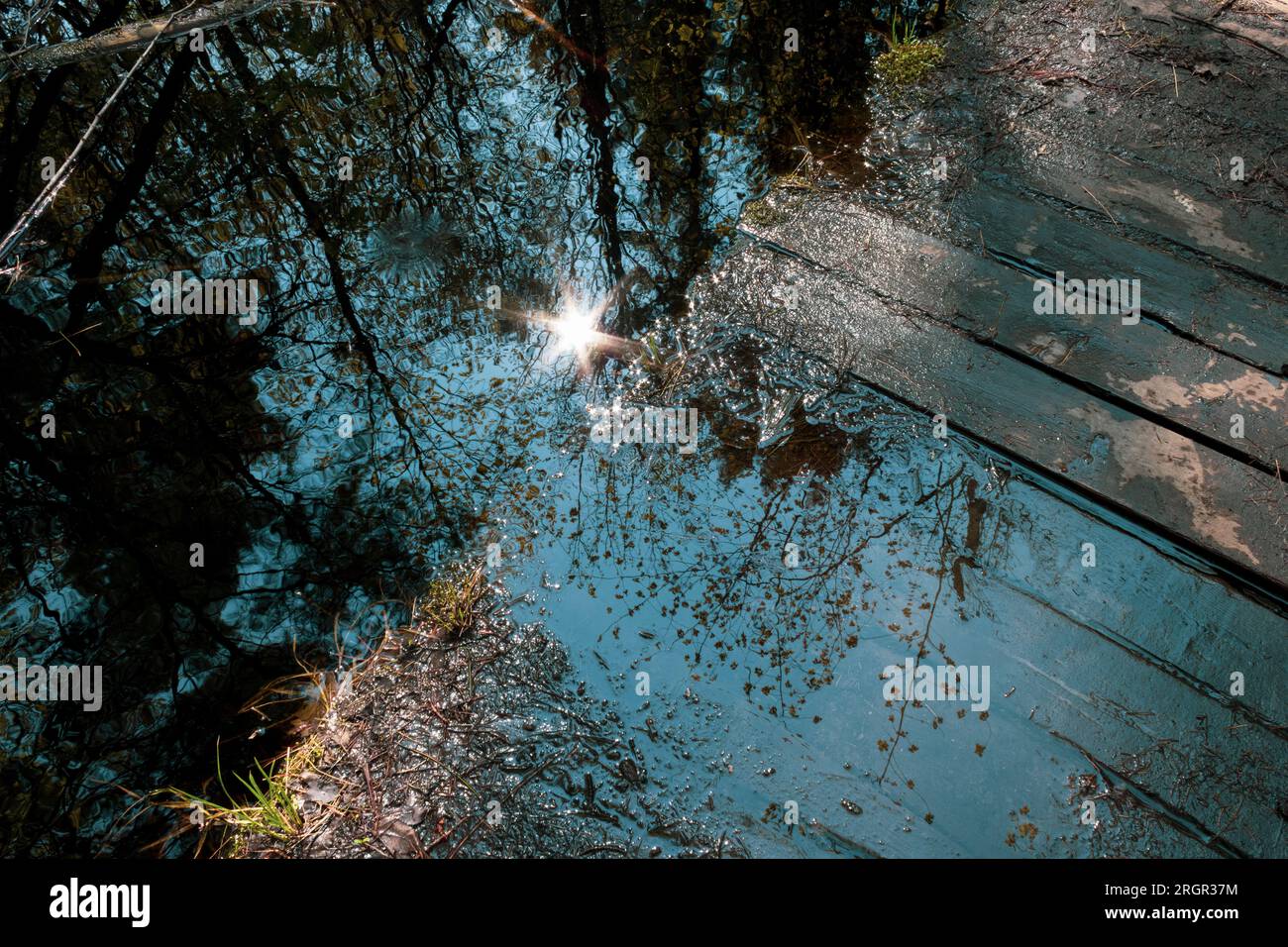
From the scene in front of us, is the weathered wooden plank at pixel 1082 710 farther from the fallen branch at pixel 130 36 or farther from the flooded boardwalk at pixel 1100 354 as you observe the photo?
the fallen branch at pixel 130 36

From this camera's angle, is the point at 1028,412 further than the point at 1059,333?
No

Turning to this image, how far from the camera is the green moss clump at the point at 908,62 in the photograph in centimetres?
443

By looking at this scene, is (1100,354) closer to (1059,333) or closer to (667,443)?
(1059,333)

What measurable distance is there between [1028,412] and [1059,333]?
0.44 metres

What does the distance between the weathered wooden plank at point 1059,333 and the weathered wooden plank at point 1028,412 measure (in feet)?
0.27

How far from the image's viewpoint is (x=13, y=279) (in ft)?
12.5

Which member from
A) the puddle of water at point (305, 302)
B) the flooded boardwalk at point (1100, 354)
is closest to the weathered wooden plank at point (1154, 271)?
the flooded boardwalk at point (1100, 354)

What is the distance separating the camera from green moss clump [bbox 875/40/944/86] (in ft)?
14.5

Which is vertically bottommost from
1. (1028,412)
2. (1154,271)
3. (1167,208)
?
(1028,412)

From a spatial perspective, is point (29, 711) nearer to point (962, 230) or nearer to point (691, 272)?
point (691, 272)

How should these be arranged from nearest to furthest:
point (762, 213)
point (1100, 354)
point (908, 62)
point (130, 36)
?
point (1100, 354), point (762, 213), point (908, 62), point (130, 36)

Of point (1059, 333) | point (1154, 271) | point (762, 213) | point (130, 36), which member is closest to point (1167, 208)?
point (1154, 271)

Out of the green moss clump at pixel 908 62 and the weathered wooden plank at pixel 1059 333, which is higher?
the green moss clump at pixel 908 62

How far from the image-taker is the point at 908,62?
450 cm
